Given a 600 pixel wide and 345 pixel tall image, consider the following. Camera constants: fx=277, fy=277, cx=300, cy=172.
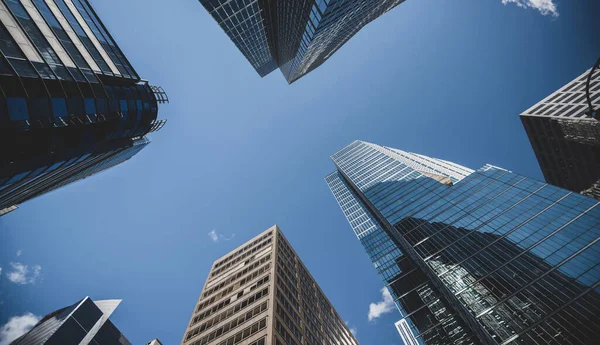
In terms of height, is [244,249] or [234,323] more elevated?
[234,323]

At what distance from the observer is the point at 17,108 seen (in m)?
15.9

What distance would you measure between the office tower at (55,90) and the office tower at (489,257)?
5466 centimetres

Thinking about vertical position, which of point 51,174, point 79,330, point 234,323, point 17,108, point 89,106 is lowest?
point 79,330

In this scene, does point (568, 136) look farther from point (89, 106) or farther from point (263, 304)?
point (89, 106)

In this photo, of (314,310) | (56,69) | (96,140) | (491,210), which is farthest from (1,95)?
(491,210)

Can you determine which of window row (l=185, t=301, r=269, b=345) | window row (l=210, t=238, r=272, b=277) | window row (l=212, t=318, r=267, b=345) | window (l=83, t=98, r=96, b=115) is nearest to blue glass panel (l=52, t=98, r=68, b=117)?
window (l=83, t=98, r=96, b=115)

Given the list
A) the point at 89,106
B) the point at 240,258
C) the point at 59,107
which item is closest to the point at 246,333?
the point at 240,258

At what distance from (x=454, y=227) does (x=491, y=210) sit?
28.9 ft

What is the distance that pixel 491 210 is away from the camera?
59.8 m

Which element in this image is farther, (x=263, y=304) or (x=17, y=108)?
(x=263, y=304)

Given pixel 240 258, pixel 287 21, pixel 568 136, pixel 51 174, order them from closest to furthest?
1. pixel 51 174
2. pixel 240 258
3. pixel 287 21
4. pixel 568 136

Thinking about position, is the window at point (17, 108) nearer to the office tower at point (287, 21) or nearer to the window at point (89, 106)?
the window at point (89, 106)

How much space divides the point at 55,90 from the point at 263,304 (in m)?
34.4

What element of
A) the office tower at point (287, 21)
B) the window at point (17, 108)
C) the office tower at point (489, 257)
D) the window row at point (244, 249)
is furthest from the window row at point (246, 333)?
the office tower at point (287, 21)
